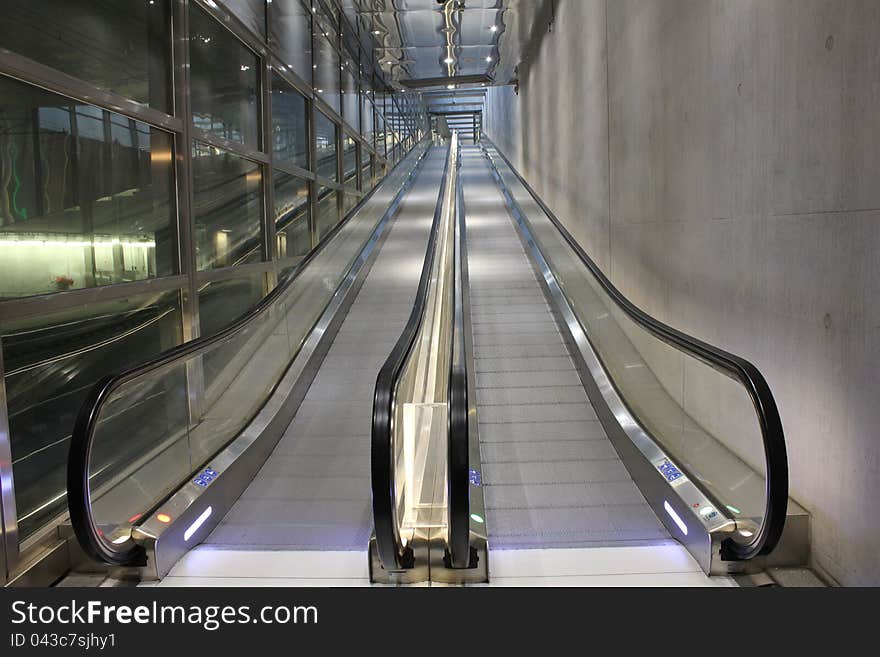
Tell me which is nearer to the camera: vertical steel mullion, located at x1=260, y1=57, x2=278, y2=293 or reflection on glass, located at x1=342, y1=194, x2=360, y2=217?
vertical steel mullion, located at x1=260, y1=57, x2=278, y2=293

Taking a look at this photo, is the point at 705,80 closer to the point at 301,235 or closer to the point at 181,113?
the point at 181,113

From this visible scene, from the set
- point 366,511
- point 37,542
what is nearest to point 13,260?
point 37,542

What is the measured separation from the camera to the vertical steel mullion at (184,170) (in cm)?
489

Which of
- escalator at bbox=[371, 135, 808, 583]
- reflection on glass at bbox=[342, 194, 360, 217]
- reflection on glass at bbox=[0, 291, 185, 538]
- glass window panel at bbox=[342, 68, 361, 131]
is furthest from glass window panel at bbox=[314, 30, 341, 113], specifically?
reflection on glass at bbox=[0, 291, 185, 538]

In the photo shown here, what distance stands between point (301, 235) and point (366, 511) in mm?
6399

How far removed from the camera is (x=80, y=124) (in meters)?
4.11

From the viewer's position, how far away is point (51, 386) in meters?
A: 4.02

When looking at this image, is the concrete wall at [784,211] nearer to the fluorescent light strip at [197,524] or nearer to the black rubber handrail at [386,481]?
the black rubber handrail at [386,481]

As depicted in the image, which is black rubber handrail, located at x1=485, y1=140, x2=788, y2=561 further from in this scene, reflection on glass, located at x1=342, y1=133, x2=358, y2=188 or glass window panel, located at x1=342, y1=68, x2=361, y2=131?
glass window panel, located at x1=342, y1=68, x2=361, y2=131

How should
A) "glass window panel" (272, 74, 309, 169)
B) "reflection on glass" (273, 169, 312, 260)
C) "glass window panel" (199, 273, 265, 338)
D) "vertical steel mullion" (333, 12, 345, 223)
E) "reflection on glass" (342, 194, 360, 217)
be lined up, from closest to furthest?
"glass window panel" (199, 273, 265, 338)
"glass window panel" (272, 74, 309, 169)
"reflection on glass" (273, 169, 312, 260)
"vertical steel mullion" (333, 12, 345, 223)
"reflection on glass" (342, 194, 360, 217)

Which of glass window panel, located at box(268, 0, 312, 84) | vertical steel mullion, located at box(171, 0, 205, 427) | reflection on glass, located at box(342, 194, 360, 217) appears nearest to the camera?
vertical steel mullion, located at box(171, 0, 205, 427)

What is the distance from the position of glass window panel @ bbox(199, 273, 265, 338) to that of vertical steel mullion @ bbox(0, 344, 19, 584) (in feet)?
11.2

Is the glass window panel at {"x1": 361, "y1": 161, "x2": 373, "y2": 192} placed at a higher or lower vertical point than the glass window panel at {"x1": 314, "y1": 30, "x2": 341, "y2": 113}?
lower

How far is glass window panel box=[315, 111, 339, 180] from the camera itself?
10.6 meters
